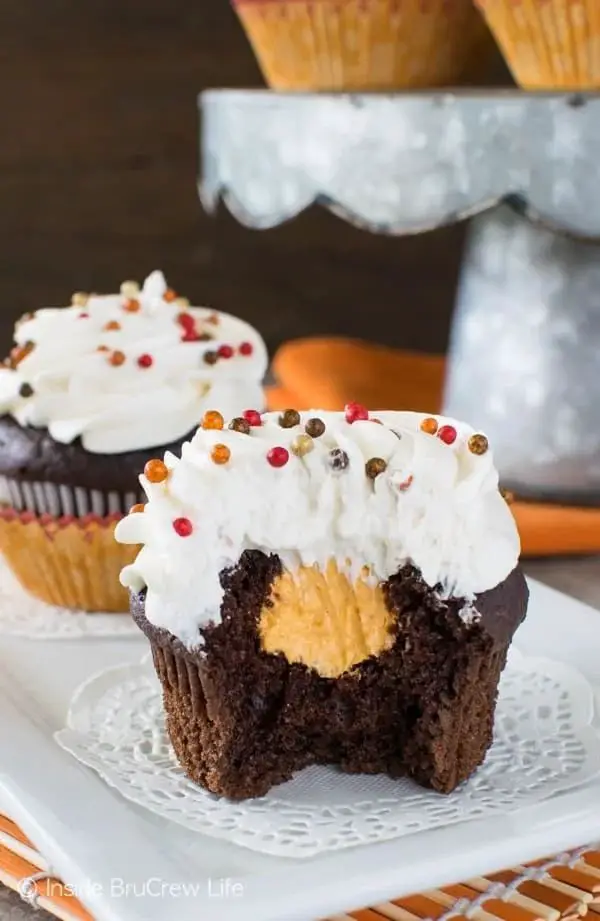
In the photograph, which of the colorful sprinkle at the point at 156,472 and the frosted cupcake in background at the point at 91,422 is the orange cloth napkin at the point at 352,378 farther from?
the colorful sprinkle at the point at 156,472

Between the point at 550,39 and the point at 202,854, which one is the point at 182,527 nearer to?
the point at 202,854

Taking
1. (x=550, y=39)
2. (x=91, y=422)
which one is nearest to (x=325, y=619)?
(x=91, y=422)

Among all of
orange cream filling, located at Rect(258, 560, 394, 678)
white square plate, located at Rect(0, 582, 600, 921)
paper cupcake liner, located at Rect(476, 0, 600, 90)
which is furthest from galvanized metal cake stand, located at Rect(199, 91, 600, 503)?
white square plate, located at Rect(0, 582, 600, 921)

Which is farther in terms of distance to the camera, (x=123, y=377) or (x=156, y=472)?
(x=123, y=377)

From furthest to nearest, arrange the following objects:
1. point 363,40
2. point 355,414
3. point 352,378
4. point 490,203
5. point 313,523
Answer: point 352,378 → point 363,40 → point 490,203 → point 355,414 → point 313,523

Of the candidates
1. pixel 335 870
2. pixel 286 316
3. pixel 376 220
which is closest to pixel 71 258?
pixel 286 316

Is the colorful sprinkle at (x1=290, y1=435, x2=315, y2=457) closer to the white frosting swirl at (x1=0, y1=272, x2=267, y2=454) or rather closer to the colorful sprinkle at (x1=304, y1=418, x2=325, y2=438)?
the colorful sprinkle at (x1=304, y1=418, x2=325, y2=438)
